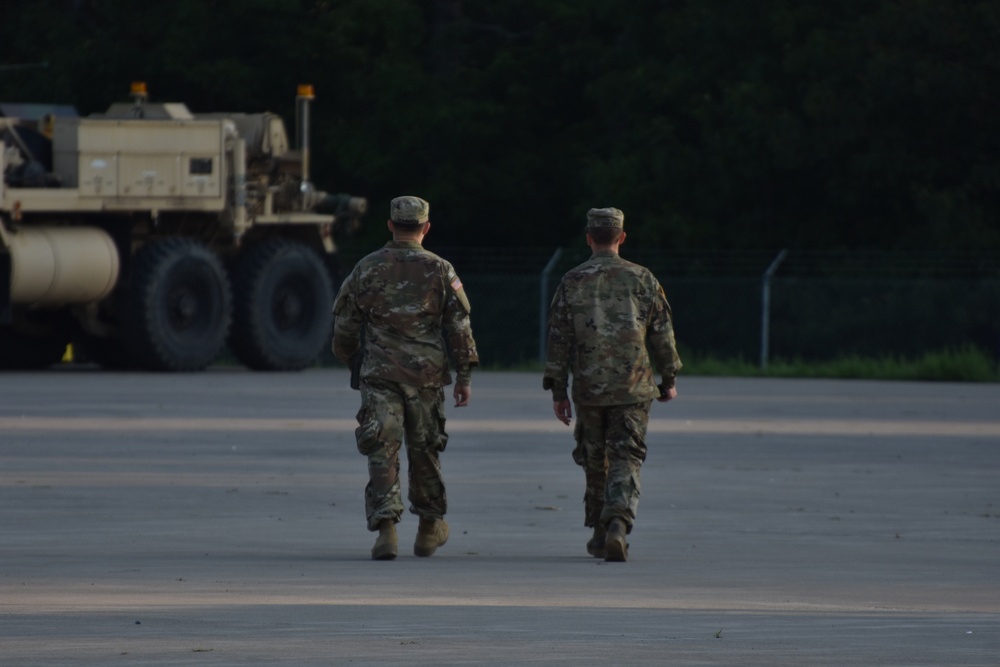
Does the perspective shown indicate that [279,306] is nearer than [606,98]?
Yes

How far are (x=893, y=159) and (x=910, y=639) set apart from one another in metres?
31.2

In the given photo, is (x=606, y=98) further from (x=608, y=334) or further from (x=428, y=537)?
(x=428, y=537)

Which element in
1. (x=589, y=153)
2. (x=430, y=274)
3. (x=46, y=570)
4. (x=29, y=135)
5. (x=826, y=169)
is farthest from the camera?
(x=589, y=153)

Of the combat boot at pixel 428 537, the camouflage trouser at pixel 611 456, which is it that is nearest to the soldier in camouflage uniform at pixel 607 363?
the camouflage trouser at pixel 611 456

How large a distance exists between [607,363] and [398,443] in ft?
3.31

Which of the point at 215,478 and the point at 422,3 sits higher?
the point at 422,3

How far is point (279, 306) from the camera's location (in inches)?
1243

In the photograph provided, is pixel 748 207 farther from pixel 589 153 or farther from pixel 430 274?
pixel 430 274

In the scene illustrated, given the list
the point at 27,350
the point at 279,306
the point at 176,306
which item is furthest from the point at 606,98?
the point at 176,306

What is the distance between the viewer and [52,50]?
152 feet

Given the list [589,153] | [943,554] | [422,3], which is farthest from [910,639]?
[422,3]

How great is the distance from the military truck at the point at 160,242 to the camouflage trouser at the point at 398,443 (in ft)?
56.1

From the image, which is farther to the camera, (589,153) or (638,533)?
(589,153)

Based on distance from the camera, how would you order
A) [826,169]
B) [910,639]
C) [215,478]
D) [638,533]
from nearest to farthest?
[910,639], [638,533], [215,478], [826,169]
